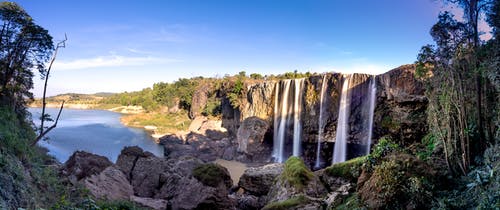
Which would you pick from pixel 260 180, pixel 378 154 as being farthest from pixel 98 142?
pixel 378 154

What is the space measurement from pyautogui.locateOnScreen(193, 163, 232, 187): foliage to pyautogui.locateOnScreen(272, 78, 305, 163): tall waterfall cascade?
15222 millimetres

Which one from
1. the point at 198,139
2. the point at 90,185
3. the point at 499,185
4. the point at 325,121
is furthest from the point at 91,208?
the point at 198,139

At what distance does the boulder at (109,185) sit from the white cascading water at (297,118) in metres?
17.2

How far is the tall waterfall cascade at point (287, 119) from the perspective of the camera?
85.7 ft

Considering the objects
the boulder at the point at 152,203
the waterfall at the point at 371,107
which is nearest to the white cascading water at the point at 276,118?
the waterfall at the point at 371,107

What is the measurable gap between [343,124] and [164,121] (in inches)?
1501

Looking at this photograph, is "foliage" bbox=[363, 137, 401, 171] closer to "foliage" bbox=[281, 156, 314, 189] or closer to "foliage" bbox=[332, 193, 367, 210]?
"foliage" bbox=[332, 193, 367, 210]

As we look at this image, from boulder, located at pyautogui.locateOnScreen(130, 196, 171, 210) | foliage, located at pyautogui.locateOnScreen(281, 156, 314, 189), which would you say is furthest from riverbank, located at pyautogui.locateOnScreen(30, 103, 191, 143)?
foliage, located at pyautogui.locateOnScreen(281, 156, 314, 189)

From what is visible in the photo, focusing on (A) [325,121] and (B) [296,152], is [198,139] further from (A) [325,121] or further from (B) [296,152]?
(A) [325,121]

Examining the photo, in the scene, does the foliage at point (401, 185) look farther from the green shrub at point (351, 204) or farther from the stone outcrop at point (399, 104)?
the stone outcrop at point (399, 104)

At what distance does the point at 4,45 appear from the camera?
12070 millimetres

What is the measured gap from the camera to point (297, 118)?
86.4 ft

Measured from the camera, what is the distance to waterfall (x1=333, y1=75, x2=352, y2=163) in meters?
22.2

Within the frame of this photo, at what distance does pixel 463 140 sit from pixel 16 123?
52.7 ft
